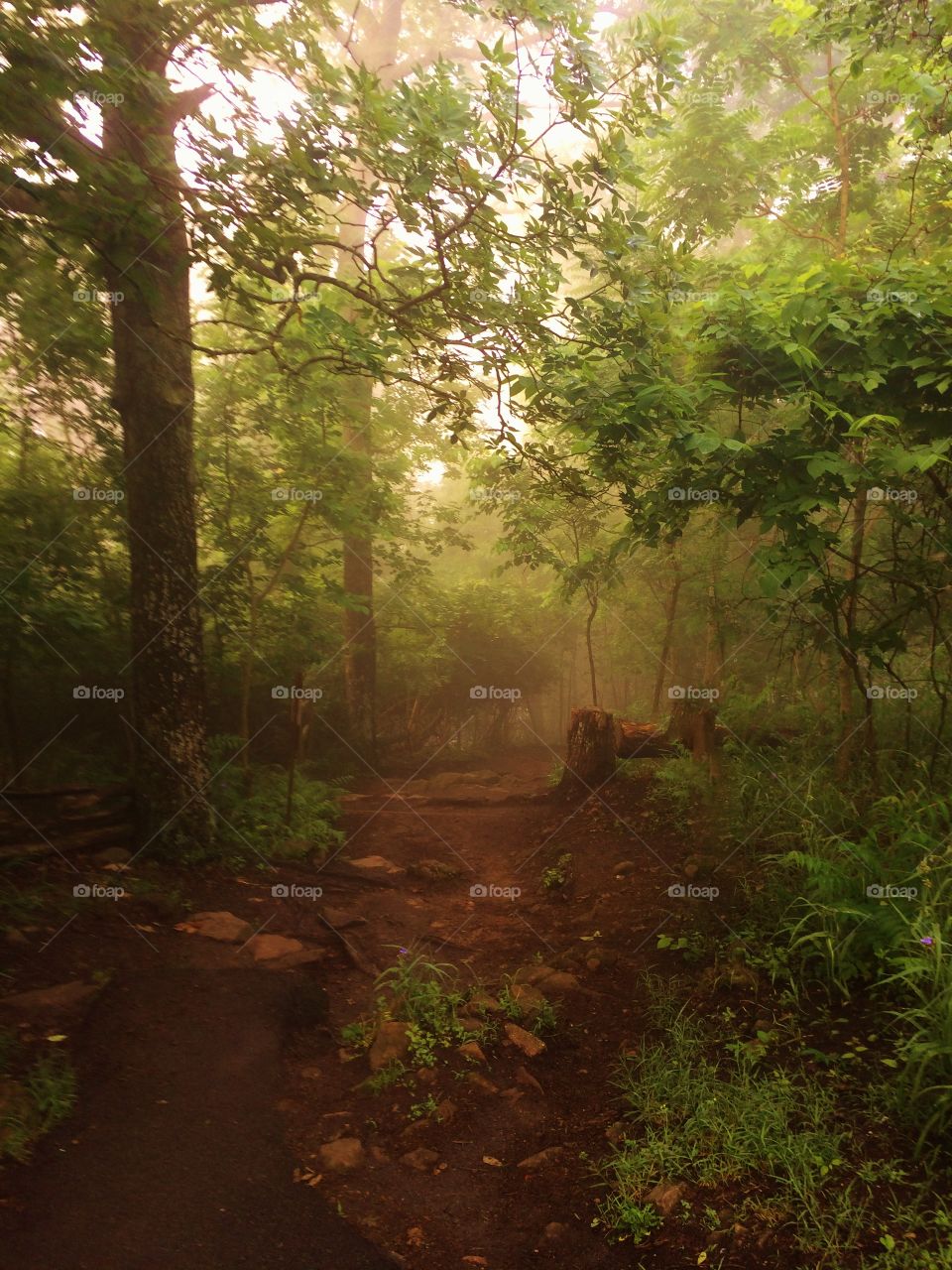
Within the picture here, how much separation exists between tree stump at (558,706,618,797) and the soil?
198 cm

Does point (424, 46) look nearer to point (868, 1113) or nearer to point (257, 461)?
point (257, 461)

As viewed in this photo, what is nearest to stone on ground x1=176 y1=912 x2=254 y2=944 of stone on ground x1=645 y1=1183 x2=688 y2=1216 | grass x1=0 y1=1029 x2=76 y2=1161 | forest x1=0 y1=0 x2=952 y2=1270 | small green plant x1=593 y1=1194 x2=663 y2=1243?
forest x1=0 y1=0 x2=952 y2=1270

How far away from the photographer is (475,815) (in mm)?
9062

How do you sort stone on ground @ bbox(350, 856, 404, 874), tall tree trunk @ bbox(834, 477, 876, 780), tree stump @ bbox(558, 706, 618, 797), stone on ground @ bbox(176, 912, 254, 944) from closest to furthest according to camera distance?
stone on ground @ bbox(176, 912, 254, 944), tall tree trunk @ bbox(834, 477, 876, 780), stone on ground @ bbox(350, 856, 404, 874), tree stump @ bbox(558, 706, 618, 797)

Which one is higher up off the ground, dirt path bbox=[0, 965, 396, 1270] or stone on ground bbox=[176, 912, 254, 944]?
stone on ground bbox=[176, 912, 254, 944]

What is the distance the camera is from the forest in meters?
3.11

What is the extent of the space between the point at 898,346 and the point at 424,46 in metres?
15.6

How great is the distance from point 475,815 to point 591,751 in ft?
5.44

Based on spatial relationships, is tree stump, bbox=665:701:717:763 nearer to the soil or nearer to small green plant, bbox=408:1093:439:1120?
the soil

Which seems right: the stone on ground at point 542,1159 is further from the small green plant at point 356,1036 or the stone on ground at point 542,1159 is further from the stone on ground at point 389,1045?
the small green plant at point 356,1036

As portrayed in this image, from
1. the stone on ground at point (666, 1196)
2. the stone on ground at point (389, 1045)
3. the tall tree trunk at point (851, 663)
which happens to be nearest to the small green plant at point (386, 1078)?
the stone on ground at point (389, 1045)

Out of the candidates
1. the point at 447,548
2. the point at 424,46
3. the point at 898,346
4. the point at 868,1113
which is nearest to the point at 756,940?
the point at 868,1113

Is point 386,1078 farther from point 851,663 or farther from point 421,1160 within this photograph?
point 851,663

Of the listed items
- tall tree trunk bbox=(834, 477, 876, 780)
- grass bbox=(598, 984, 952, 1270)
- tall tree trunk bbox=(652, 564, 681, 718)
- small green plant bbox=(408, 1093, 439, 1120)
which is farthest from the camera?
tall tree trunk bbox=(652, 564, 681, 718)
